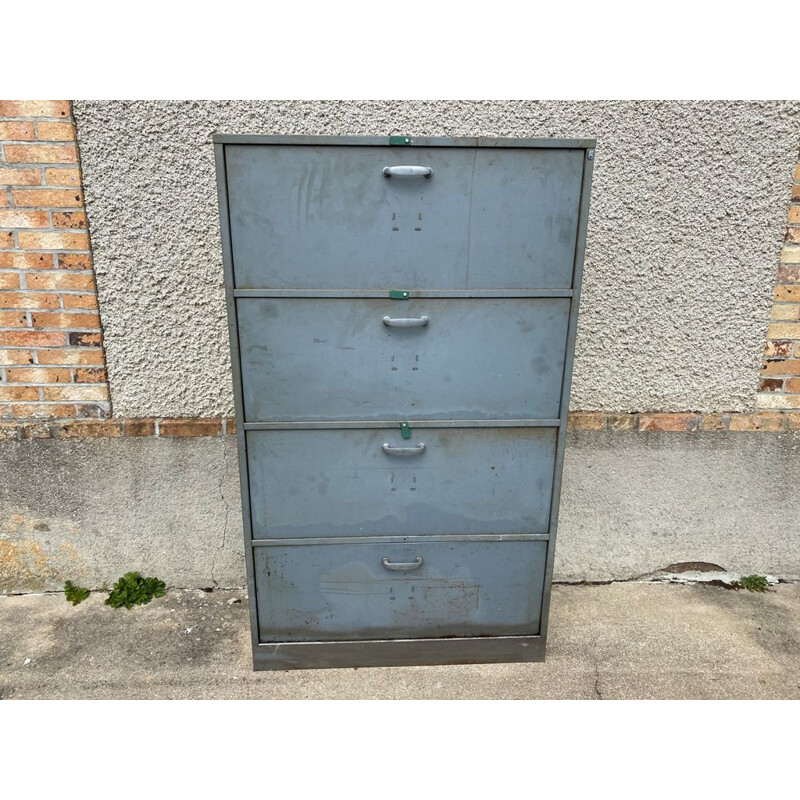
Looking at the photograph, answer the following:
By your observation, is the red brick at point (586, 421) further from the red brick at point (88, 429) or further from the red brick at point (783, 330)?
the red brick at point (88, 429)

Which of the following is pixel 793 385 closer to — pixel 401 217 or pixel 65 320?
pixel 401 217

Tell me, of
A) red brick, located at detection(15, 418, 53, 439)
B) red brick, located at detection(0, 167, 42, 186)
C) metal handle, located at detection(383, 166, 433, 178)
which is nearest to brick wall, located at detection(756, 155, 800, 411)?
metal handle, located at detection(383, 166, 433, 178)

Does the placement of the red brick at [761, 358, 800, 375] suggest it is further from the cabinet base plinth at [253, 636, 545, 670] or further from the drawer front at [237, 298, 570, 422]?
the cabinet base plinth at [253, 636, 545, 670]

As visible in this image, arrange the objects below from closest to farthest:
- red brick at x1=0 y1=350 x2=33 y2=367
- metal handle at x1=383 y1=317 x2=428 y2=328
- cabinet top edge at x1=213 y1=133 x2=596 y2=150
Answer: cabinet top edge at x1=213 y1=133 x2=596 y2=150, metal handle at x1=383 y1=317 x2=428 y2=328, red brick at x1=0 y1=350 x2=33 y2=367

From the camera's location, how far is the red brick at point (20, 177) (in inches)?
93.0

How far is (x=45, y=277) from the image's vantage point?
8.09 feet

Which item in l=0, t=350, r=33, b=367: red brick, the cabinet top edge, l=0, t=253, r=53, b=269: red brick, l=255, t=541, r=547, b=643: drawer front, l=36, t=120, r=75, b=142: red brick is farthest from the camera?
l=0, t=350, r=33, b=367: red brick

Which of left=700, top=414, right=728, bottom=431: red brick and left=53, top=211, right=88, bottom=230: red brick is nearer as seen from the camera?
left=53, top=211, right=88, bottom=230: red brick

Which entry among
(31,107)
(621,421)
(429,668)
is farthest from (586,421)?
(31,107)

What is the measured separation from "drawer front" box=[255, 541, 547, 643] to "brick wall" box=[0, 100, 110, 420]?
1211 mm

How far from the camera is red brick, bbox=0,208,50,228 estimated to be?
2.40 meters

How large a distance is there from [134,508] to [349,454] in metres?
1.30

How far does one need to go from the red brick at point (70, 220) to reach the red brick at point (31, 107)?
1.27 ft

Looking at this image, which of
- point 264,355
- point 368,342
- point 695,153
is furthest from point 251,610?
point 695,153
